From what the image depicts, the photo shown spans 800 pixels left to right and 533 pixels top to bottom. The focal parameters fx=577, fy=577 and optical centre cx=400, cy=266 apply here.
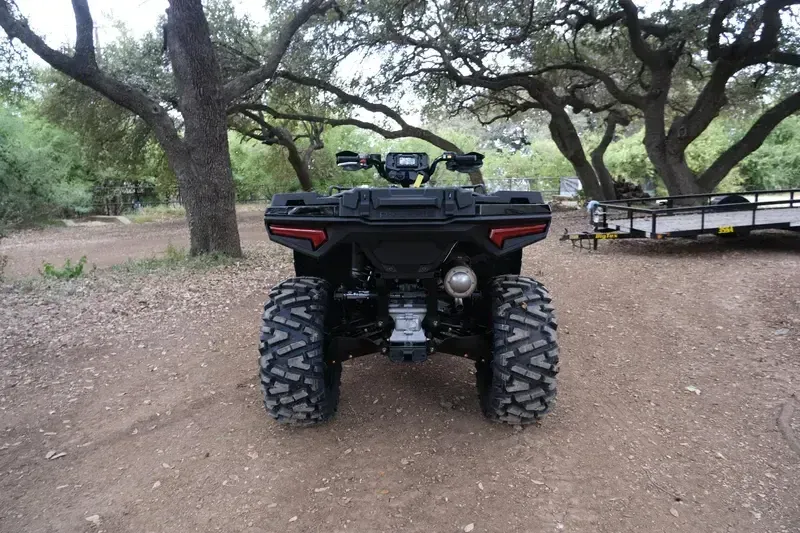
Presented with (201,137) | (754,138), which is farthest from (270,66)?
(754,138)

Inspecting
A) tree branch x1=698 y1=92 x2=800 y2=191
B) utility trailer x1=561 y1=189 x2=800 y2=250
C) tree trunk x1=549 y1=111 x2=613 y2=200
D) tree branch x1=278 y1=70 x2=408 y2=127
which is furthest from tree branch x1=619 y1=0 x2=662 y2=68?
tree branch x1=278 y1=70 x2=408 y2=127

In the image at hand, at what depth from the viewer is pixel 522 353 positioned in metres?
3.25

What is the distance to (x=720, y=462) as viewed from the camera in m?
3.12

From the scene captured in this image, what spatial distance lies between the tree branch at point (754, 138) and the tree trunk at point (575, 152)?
13.6 ft

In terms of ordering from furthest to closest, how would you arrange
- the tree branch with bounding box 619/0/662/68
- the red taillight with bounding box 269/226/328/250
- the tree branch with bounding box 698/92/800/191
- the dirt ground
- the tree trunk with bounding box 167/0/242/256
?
the tree branch with bounding box 698/92/800/191 < the tree branch with bounding box 619/0/662/68 < the tree trunk with bounding box 167/0/242/256 < the red taillight with bounding box 269/226/328/250 < the dirt ground

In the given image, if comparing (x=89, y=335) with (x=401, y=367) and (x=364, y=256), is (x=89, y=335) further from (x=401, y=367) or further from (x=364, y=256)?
(x=364, y=256)

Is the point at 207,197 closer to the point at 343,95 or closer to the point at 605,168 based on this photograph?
the point at 343,95

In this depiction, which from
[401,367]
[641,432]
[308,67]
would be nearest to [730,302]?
[641,432]

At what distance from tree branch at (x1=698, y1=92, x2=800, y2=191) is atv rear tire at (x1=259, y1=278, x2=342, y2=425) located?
14663mm

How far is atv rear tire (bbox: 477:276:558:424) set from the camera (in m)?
3.25

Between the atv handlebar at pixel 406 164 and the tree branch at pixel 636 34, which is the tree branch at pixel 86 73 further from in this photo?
the tree branch at pixel 636 34

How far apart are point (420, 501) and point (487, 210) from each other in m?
1.51

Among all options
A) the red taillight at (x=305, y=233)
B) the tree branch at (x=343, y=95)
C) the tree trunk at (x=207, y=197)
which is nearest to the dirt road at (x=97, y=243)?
the tree trunk at (x=207, y=197)

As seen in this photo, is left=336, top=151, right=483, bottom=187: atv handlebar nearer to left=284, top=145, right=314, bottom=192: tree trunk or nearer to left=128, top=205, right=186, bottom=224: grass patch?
left=284, top=145, right=314, bottom=192: tree trunk
